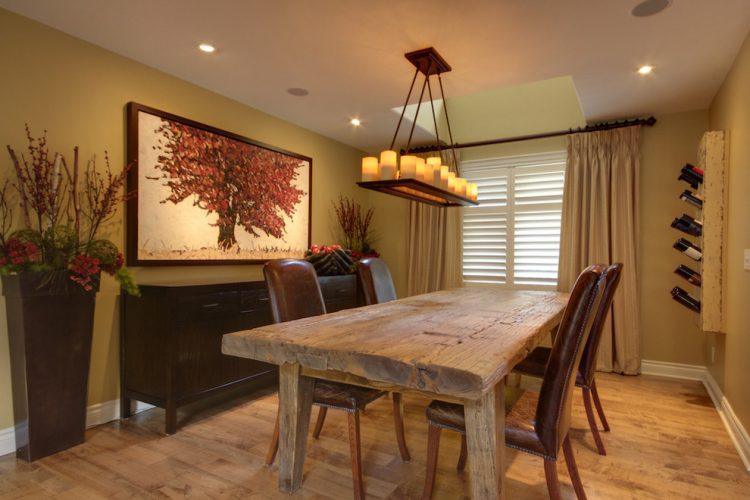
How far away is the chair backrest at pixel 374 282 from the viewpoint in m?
3.08

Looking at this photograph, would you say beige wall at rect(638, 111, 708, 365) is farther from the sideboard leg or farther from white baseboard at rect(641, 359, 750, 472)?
the sideboard leg

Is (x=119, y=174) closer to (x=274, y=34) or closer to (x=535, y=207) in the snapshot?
(x=274, y=34)

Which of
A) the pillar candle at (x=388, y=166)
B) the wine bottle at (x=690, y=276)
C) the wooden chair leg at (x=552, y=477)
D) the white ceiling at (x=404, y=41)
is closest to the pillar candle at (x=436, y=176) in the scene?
the pillar candle at (x=388, y=166)

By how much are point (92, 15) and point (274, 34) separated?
39.5 inches

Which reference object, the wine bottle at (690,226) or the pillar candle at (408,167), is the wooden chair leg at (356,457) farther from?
the wine bottle at (690,226)

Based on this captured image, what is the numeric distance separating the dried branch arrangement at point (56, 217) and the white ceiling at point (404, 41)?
836 millimetres

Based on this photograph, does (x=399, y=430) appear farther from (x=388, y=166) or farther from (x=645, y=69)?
(x=645, y=69)

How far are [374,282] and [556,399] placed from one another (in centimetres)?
177

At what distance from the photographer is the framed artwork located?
297 centimetres

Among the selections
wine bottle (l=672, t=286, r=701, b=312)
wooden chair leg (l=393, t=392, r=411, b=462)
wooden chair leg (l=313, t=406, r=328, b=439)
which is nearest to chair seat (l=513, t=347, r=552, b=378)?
wooden chair leg (l=393, t=392, r=411, b=462)

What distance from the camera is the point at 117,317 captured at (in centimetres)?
290

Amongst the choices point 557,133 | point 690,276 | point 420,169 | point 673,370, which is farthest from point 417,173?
point 673,370

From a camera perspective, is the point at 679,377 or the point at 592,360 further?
the point at 679,377

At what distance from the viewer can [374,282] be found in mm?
3105
